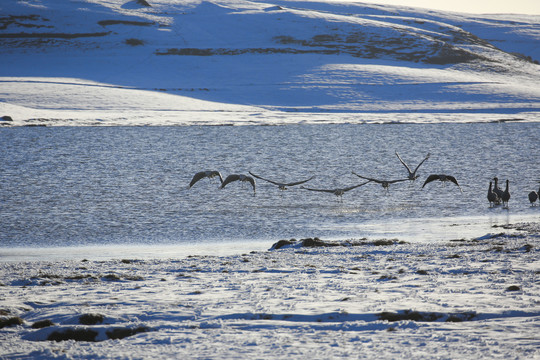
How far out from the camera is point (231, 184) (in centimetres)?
3250

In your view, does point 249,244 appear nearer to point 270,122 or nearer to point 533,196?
point 533,196

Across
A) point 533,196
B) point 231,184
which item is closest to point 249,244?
point 533,196

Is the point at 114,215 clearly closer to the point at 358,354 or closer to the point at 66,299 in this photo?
the point at 66,299

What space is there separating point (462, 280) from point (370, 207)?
13.6 m

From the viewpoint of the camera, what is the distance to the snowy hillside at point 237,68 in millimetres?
77312

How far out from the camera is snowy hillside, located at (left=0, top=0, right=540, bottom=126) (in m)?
77.3

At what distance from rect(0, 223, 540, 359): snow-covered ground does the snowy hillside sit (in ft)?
184

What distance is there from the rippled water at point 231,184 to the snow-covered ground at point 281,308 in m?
6.25

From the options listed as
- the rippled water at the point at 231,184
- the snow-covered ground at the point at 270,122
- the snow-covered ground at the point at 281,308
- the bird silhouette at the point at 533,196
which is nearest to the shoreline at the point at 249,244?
the snow-covered ground at the point at 270,122

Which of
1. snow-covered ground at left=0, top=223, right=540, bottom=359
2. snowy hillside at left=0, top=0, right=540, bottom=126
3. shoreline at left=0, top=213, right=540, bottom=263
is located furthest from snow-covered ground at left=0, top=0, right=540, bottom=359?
snowy hillside at left=0, top=0, right=540, bottom=126

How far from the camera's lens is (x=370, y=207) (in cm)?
2530

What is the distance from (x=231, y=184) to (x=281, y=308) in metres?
22.6

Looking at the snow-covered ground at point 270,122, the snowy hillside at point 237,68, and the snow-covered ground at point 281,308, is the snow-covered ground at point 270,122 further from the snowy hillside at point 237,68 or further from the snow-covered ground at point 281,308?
the snowy hillside at point 237,68

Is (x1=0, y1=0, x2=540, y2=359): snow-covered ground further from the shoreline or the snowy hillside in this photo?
the snowy hillside
